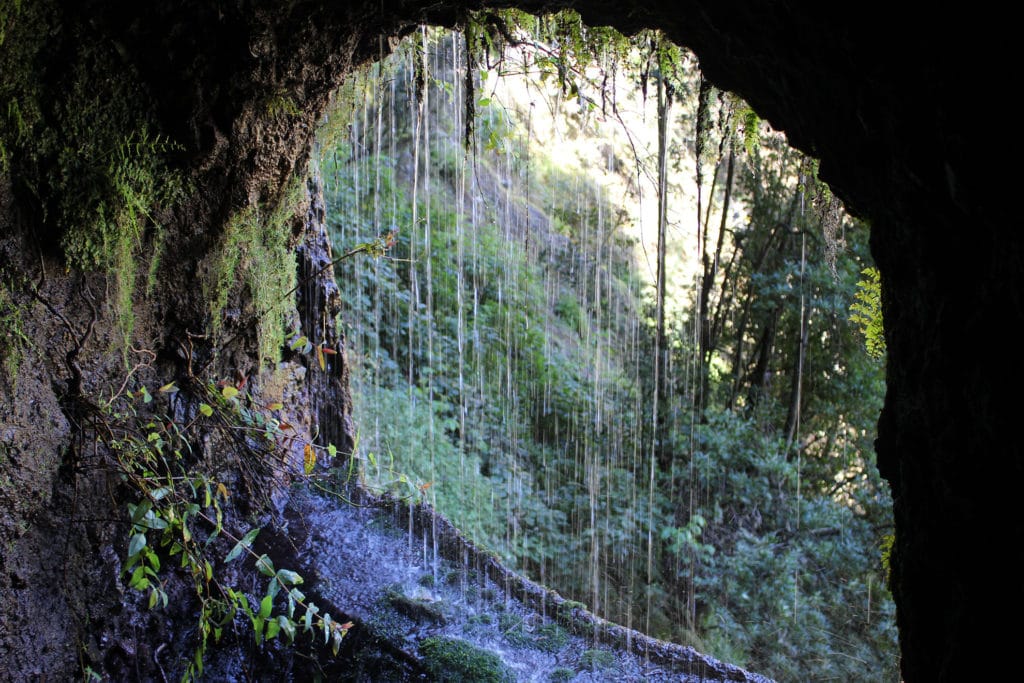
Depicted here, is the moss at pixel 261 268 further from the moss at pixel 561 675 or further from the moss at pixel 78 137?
the moss at pixel 561 675

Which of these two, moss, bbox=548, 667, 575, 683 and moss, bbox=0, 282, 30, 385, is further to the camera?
moss, bbox=548, 667, 575, 683

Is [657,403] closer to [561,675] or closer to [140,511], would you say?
[561,675]

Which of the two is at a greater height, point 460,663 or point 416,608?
point 416,608

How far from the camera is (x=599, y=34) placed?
3250 mm

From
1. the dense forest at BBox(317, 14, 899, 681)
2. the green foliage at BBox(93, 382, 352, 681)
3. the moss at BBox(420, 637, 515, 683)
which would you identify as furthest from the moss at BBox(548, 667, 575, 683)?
the dense forest at BBox(317, 14, 899, 681)

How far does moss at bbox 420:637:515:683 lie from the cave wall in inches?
55.3

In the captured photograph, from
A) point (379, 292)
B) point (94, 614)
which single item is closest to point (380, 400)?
point (379, 292)

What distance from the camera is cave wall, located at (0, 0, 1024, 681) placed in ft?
4.45

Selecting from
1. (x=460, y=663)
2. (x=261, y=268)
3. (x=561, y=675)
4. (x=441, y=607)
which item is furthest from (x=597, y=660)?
(x=261, y=268)

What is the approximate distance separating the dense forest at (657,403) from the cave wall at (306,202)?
3.94 metres

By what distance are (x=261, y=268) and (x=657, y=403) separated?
22.8 ft

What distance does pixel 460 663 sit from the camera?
3465mm

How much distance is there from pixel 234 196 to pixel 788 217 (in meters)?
7.65

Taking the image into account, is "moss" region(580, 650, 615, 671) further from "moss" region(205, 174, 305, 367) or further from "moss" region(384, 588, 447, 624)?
"moss" region(205, 174, 305, 367)
